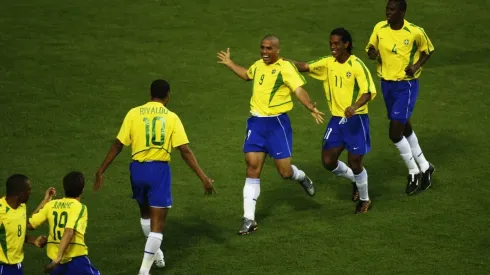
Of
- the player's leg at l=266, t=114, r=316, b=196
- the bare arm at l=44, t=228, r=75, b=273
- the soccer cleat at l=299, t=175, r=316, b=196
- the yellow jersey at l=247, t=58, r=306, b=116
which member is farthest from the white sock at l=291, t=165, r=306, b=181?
the bare arm at l=44, t=228, r=75, b=273

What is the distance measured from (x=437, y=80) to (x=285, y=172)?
6.55 m

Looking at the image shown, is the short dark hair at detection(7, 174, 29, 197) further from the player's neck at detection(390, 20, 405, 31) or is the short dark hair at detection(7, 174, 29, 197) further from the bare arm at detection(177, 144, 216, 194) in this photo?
the player's neck at detection(390, 20, 405, 31)

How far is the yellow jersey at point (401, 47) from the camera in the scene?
14242 mm

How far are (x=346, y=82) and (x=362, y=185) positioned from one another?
1355 mm

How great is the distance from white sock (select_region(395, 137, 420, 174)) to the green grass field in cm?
33

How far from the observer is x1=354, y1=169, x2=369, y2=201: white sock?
536 inches

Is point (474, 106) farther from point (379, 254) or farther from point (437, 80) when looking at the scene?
point (379, 254)

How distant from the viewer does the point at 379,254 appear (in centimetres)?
1234

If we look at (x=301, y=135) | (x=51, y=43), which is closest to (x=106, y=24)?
(x=51, y=43)

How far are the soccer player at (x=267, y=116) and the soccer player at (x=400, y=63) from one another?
1769 mm

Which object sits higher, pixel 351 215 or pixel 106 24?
pixel 106 24

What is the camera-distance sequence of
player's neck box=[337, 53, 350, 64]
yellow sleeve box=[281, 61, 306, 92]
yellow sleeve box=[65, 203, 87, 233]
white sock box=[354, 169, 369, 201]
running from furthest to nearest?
1. white sock box=[354, 169, 369, 201]
2. player's neck box=[337, 53, 350, 64]
3. yellow sleeve box=[281, 61, 306, 92]
4. yellow sleeve box=[65, 203, 87, 233]

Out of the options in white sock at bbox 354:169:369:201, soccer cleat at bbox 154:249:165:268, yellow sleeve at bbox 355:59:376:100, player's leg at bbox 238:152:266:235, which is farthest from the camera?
white sock at bbox 354:169:369:201

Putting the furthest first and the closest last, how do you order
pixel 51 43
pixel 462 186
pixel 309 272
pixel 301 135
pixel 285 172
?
pixel 51 43 < pixel 301 135 < pixel 462 186 < pixel 285 172 < pixel 309 272
